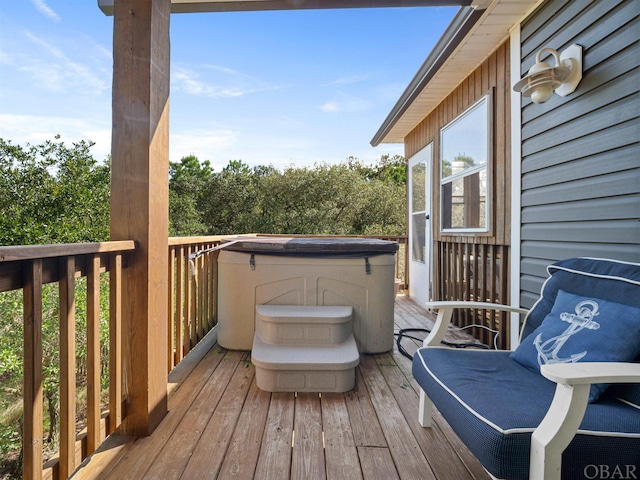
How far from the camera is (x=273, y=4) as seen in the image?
8.82ft

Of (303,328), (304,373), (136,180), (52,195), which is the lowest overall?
(304,373)

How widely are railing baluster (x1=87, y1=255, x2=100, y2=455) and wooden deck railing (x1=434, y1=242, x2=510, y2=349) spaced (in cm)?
278

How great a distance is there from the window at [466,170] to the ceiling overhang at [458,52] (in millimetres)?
363

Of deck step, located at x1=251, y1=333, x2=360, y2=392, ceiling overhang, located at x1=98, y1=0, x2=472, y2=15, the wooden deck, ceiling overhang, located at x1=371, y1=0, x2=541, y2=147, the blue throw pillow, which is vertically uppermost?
ceiling overhang, located at x1=98, y1=0, x2=472, y2=15

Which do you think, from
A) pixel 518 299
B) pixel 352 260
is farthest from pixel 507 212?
→ pixel 352 260

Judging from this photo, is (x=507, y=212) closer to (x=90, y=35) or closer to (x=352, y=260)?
(x=352, y=260)

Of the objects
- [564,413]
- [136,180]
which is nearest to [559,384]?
[564,413]

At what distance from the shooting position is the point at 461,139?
371cm

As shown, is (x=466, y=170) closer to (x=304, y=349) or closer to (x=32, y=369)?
(x=304, y=349)

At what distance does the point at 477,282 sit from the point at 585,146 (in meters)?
1.66

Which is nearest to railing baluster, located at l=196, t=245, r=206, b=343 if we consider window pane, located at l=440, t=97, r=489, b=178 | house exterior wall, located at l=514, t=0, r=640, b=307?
house exterior wall, located at l=514, t=0, r=640, b=307

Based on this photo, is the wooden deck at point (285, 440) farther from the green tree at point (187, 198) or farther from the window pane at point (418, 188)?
the green tree at point (187, 198)

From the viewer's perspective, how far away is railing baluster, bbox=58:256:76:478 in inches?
50.3

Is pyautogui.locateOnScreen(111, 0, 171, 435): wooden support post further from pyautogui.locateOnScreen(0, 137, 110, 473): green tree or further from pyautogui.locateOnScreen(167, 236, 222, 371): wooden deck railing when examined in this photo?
pyautogui.locateOnScreen(0, 137, 110, 473): green tree
